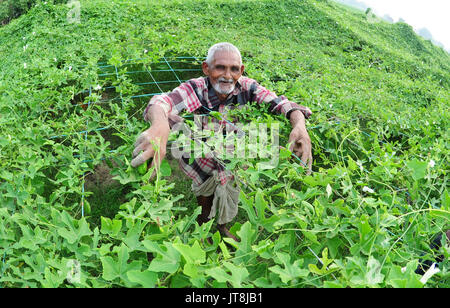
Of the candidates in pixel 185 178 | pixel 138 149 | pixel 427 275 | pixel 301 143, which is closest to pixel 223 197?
pixel 301 143

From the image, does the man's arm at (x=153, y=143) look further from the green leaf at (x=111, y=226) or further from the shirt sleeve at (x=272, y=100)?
the shirt sleeve at (x=272, y=100)

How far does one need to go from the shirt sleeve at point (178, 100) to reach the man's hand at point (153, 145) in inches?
7.8

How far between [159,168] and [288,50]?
5049 millimetres

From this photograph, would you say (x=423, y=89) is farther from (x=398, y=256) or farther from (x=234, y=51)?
(x=398, y=256)

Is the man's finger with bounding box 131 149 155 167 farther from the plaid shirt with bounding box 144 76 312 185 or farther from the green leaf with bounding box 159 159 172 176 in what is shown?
the plaid shirt with bounding box 144 76 312 185

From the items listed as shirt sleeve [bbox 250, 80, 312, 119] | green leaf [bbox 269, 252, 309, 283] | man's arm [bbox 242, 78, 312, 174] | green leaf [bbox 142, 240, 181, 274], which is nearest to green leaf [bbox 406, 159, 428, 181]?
man's arm [bbox 242, 78, 312, 174]

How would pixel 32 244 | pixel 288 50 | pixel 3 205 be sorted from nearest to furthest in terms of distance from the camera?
pixel 32 244, pixel 3 205, pixel 288 50

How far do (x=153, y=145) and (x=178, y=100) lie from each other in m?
0.66

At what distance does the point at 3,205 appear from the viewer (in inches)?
65.4

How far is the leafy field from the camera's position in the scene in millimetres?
1148

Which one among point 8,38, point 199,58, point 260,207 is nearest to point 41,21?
point 8,38

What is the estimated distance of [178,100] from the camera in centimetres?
208

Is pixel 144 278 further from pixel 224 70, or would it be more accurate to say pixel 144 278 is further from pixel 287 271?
pixel 224 70

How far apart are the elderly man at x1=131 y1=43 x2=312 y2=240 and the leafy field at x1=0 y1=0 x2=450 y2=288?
0.54 ft
